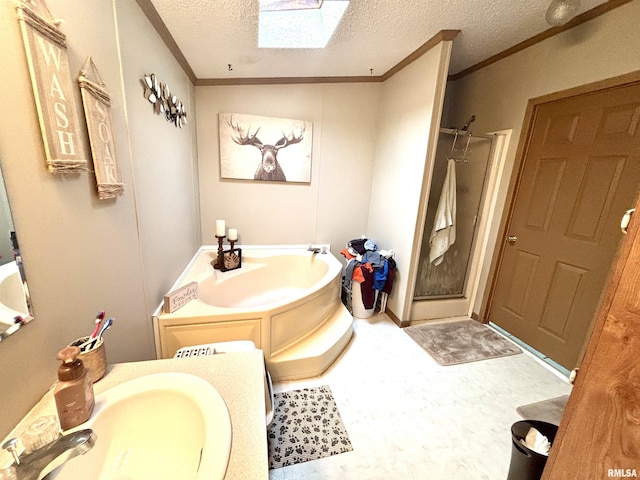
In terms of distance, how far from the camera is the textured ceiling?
153 centimetres

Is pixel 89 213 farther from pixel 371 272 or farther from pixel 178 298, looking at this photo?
pixel 371 272

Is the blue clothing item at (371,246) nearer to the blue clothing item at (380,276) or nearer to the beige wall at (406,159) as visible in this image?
the beige wall at (406,159)

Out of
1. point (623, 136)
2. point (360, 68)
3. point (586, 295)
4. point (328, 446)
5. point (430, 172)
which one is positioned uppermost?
point (360, 68)

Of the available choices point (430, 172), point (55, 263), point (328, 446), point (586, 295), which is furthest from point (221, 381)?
point (586, 295)

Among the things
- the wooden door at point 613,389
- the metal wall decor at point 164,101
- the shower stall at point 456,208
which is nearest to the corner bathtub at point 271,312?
the shower stall at point 456,208

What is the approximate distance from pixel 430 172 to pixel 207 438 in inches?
87.2

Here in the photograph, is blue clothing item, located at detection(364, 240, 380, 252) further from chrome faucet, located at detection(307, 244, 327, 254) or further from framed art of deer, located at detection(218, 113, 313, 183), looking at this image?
framed art of deer, located at detection(218, 113, 313, 183)

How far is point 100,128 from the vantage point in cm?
96

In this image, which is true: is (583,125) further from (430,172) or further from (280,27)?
(280,27)

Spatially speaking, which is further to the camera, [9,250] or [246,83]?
[246,83]

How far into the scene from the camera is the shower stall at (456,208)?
7.73 feet

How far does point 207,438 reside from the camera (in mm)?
623

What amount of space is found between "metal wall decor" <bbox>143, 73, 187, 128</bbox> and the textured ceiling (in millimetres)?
417

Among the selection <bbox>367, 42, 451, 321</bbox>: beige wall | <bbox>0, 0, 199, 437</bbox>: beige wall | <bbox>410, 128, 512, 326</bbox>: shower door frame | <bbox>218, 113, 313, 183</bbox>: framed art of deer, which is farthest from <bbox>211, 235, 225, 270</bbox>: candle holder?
<bbox>410, 128, 512, 326</bbox>: shower door frame
